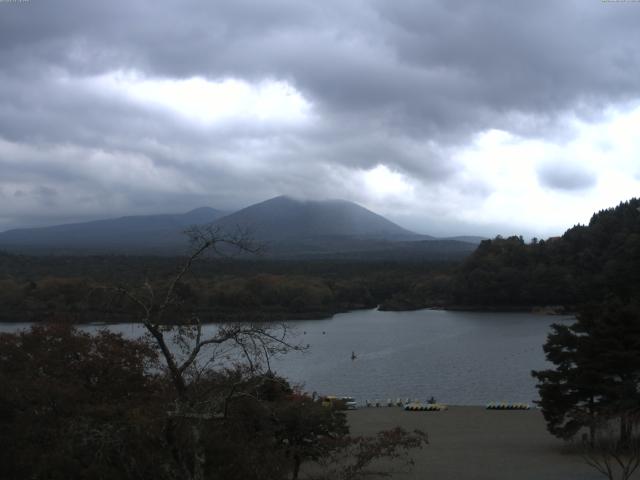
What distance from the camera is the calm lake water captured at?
2412cm

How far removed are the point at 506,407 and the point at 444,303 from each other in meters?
43.1

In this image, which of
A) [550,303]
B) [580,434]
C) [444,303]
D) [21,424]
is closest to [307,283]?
[444,303]

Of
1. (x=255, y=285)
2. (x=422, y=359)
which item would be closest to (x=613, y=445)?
(x=422, y=359)

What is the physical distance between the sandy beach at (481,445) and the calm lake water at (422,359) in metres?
2.95

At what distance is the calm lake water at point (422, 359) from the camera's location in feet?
79.2

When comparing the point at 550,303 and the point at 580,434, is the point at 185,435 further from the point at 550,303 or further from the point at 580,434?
the point at 550,303

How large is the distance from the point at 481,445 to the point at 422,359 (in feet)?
54.3

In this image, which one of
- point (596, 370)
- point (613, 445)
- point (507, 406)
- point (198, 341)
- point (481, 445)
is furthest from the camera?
point (507, 406)

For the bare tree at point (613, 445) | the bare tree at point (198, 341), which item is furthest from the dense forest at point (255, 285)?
the bare tree at point (198, 341)

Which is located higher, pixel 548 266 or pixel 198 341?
pixel 548 266

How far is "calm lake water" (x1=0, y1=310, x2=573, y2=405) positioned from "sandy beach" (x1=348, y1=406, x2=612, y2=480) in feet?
9.68

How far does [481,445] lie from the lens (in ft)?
48.8

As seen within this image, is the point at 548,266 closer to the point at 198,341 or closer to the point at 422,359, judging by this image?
the point at 422,359

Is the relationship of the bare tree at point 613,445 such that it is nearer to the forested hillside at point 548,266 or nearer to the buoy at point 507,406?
the buoy at point 507,406
